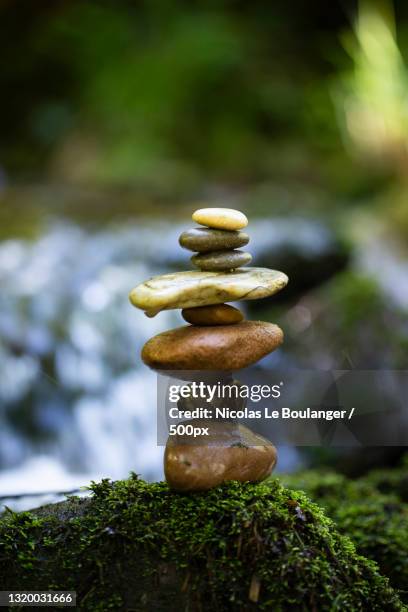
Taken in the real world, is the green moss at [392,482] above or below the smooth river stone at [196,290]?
below

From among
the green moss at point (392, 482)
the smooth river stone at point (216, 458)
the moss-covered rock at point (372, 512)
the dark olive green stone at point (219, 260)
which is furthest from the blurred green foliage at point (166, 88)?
the smooth river stone at point (216, 458)

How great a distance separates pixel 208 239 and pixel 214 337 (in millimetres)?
387

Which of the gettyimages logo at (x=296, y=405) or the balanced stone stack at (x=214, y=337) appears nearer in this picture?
the balanced stone stack at (x=214, y=337)

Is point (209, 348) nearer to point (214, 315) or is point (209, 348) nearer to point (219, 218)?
point (214, 315)

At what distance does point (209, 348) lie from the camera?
8.36 feet

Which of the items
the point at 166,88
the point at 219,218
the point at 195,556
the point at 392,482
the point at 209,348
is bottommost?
the point at 195,556

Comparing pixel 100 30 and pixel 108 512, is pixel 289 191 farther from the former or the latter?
pixel 108 512

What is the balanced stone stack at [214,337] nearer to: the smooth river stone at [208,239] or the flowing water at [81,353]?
the smooth river stone at [208,239]

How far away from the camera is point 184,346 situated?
8.36 ft

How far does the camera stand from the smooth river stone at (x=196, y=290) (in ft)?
8.12

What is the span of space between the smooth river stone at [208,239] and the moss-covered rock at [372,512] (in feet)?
5.22

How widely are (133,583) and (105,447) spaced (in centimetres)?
285

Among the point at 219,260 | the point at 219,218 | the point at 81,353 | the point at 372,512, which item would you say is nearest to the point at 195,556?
the point at 219,260

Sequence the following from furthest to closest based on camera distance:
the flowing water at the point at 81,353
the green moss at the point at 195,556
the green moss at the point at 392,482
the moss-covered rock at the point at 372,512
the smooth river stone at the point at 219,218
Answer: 1. the flowing water at the point at 81,353
2. the green moss at the point at 392,482
3. the moss-covered rock at the point at 372,512
4. the smooth river stone at the point at 219,218
5. the green moss at the point at 195,556
